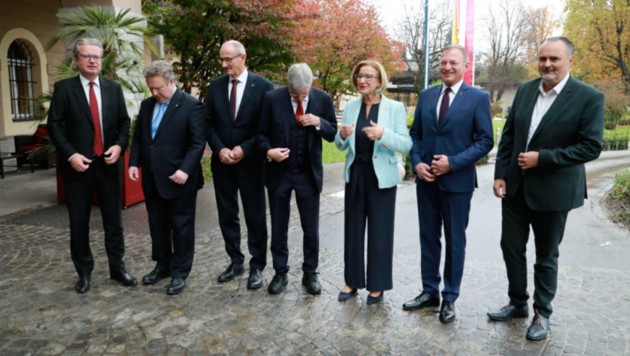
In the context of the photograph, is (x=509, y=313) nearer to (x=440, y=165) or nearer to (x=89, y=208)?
(x=440, y=165)

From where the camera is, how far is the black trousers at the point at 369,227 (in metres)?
4.32

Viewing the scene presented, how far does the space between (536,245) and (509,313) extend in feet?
2.05

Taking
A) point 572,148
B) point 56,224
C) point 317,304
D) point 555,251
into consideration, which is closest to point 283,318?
point 317,304

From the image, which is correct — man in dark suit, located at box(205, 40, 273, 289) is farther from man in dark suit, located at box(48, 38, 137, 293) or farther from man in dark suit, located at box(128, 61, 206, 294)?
man in dark suit, located at box(48, 38, 137, 293)

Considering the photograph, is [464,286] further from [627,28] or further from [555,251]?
[627,28]

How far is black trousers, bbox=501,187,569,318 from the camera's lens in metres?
3.84

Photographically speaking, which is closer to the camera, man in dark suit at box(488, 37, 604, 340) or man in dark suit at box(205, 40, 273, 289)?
man in dark suit at box(488, 37, 604, 340)

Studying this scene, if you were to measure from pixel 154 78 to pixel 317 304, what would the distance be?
248 centimetres

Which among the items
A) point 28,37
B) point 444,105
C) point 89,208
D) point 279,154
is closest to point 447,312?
point 444,105

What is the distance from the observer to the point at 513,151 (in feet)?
13.0

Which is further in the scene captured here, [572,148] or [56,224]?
[56,224]

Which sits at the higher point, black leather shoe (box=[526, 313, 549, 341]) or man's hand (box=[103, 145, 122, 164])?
man's hand (box=[103, 145, 122, 164])

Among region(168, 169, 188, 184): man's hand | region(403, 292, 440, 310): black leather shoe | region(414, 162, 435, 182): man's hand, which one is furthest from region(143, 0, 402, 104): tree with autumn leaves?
region(403, 292, 440, 310): black leather shoe

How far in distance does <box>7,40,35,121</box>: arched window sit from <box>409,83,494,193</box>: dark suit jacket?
13849mm
